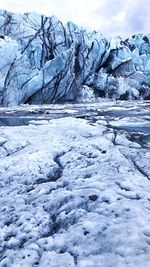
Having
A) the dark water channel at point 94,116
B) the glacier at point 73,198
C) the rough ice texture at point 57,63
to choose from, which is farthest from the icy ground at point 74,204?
the rough ice texture at point 57,63

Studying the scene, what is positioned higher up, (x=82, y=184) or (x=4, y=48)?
(x=4, y=48)

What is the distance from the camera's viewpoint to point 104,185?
3.61 metres

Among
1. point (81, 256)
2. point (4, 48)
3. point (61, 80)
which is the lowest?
point (81, 256)

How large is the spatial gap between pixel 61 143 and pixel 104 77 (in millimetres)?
24838

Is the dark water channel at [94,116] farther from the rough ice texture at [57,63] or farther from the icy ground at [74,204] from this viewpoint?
the rough ice texture at [57,63]

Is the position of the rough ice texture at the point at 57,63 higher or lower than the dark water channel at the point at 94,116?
higher

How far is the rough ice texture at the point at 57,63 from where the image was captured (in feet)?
65.8

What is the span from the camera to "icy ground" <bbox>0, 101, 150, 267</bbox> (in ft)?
7.95

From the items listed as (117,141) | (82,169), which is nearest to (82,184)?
(82,169)

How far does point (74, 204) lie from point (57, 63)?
66.4ft

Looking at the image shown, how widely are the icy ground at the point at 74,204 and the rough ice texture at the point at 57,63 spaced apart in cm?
1492

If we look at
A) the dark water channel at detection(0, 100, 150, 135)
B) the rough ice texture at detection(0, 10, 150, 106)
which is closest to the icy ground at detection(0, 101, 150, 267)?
the dark water channel at detection(0, 100, 150, 135)

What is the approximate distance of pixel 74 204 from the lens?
321 cm

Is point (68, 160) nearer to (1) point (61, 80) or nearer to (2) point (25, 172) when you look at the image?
(2) point (25, 172)
